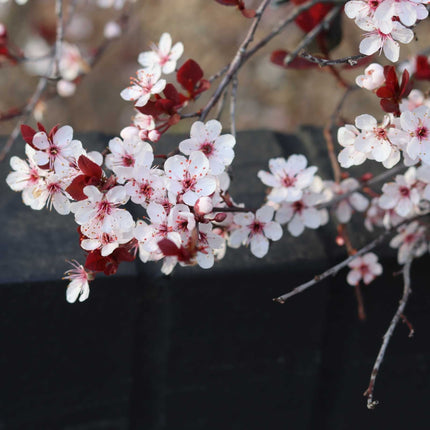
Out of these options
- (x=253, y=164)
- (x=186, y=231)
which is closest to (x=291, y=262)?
(x=253, y=164)

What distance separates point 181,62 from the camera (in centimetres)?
261

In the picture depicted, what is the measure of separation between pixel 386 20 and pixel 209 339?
0.68m

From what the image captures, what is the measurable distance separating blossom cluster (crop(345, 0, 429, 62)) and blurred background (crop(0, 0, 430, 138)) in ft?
5.65

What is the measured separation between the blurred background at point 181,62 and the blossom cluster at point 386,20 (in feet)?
5.65

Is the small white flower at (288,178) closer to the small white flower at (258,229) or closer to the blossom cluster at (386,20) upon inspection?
the small white flower at (258,229)

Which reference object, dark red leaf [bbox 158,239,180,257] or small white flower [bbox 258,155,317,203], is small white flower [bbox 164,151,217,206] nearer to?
dark red leaf [bbox 158,239,180,257]

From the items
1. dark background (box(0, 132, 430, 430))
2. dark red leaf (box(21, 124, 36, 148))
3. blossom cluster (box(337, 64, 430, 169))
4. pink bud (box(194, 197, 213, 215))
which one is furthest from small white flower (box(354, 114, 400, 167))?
dark red leaf (box(21, 124, 36, 148))

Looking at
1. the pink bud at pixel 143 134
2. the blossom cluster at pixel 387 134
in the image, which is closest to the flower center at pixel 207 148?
the pink bud at pixel 143 134

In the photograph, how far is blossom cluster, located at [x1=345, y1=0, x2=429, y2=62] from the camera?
697 millimetres

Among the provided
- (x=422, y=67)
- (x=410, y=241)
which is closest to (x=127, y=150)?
(x=410, y=241)

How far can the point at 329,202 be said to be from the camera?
1.02 meters

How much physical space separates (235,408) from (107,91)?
6.56 ft

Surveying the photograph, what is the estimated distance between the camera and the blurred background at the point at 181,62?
2486mm

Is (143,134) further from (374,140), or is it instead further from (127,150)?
(374,140)
